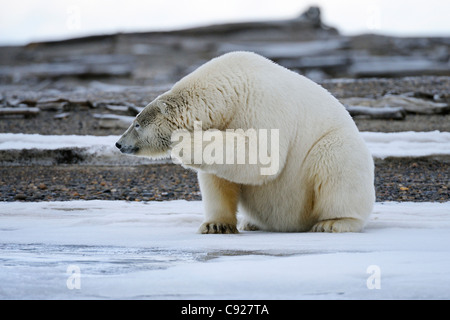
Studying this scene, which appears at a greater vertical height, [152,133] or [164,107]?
[164,107]

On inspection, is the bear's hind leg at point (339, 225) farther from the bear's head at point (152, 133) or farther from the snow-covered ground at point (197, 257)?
the bear's head at point (152, 133)

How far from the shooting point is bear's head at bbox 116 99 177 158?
186 inches

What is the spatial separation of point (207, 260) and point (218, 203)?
1524mm

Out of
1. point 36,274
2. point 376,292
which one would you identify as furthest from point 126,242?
point 376,292

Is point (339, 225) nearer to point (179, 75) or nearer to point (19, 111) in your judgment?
point (19, 111)

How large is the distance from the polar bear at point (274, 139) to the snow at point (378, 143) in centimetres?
408

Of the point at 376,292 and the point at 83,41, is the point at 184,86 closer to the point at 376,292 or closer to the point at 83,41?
the point at 376,292

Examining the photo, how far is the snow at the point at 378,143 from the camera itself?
880 centimetres

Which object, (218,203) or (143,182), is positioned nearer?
(218,203)

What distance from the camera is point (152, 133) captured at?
4.79 meters

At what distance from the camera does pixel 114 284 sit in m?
2.62

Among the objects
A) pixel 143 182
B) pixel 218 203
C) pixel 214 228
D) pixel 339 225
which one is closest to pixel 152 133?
pixel 218 203

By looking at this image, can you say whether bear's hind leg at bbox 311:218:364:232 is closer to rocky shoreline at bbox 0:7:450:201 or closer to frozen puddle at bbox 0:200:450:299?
frozen puddle at bbox 0:200:450:299

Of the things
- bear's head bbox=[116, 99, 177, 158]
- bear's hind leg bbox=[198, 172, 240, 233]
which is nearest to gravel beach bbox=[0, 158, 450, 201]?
bear's head bbox=[116, 99, 177, 158]
